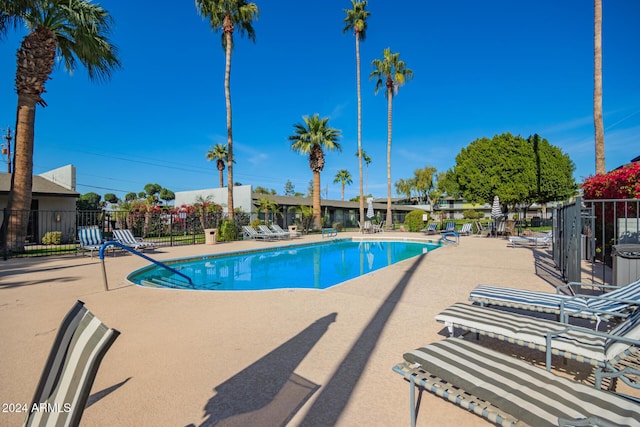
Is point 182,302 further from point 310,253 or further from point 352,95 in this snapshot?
point 352,95

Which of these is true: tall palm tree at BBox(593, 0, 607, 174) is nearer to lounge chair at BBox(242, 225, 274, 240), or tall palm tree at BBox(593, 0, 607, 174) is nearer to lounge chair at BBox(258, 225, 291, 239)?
lounge chair at BBox(258, 225, 291, 239)

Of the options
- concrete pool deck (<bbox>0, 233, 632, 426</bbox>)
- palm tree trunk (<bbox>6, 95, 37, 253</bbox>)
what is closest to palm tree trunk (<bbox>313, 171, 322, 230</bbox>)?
palm tree trunk (<bbox>6, 95, 37, 253</bbox>)

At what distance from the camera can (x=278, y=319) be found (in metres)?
4.44

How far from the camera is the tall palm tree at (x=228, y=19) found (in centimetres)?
1791

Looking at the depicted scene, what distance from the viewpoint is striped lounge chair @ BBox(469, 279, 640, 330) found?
3127mm

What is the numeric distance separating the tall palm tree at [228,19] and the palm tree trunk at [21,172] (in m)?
8.44

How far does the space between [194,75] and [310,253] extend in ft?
57.1

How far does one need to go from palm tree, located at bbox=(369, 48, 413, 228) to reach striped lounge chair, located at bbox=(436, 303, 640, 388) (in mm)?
23290

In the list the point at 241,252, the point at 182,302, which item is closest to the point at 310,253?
the point at 241,252

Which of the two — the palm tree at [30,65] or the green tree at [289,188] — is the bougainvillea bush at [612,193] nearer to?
the palm tree at [30,65]

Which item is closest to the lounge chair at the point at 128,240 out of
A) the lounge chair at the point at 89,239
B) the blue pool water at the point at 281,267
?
the lounge chair at the point at 89,239

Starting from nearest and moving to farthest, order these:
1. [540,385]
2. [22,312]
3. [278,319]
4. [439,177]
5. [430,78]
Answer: [540,385], [278,319], [22,312], [430,78], [439,177]

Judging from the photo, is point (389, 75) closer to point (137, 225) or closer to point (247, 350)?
point (137, 225)

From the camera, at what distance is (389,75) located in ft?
86.8
